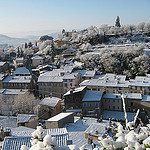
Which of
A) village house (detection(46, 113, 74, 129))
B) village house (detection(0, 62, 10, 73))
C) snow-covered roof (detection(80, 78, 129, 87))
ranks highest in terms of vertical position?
village house (detection(0, 62, 10, 73))

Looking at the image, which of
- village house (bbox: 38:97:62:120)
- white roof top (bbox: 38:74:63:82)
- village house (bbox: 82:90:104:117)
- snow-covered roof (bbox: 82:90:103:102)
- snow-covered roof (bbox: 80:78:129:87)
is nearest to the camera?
village house (bbox: 82:90:104:117)

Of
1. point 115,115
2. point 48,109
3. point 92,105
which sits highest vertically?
point 92,105

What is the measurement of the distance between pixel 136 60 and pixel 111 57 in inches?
286

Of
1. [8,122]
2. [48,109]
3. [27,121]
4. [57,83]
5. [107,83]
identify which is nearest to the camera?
[27,121]

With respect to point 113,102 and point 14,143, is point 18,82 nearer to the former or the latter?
point 113,102

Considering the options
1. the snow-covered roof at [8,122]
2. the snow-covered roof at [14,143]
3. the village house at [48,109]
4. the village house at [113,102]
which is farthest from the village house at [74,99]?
the snow-covered roof at [14,143]

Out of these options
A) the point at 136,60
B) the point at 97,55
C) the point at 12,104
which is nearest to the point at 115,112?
the point at 12,104

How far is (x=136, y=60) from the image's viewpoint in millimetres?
56812

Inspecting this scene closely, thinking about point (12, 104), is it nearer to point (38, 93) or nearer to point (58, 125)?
point (38, 93)

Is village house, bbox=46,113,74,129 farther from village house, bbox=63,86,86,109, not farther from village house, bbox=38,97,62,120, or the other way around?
village house, bbox=38,97,62,120

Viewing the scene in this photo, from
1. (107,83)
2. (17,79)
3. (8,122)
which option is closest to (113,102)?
(107,83)

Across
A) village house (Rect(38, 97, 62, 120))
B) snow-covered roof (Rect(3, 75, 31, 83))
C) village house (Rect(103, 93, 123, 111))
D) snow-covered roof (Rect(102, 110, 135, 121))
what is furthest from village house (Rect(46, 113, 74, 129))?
snow-covered roof (Rect(3, 75, 31, 83))

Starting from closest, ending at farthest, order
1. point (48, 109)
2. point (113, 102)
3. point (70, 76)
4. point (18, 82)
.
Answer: point (48, 109) < point (113, 102) < point (70, 76) < point (18, 82)

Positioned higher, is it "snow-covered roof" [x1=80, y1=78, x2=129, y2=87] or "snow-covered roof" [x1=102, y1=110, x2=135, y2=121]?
"snow-covered roof" [x1=80, y1=78, x2=129, y2=87]
